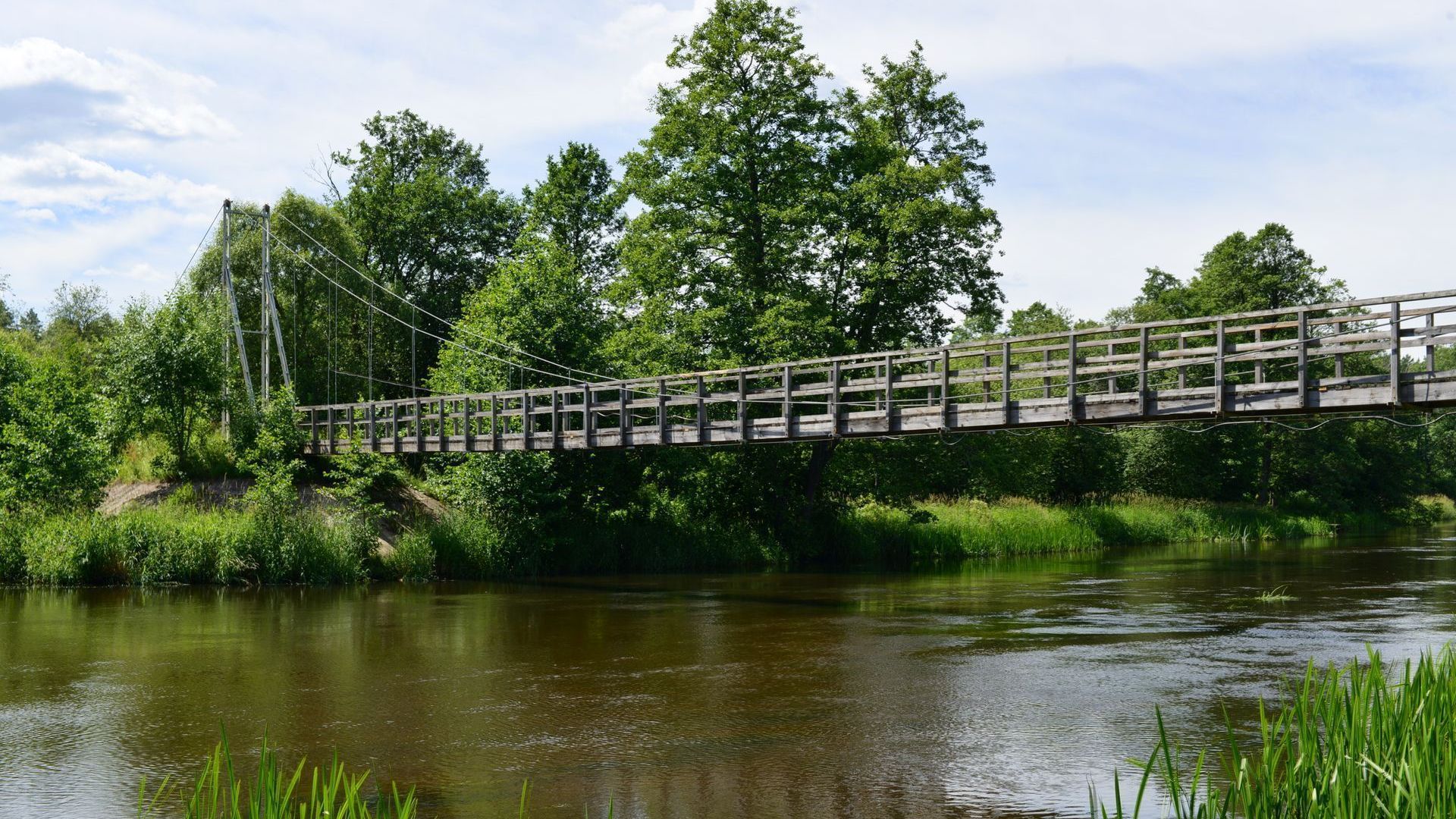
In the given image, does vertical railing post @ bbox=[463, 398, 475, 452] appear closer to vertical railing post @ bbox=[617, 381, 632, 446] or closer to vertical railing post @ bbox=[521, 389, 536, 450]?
vertical railing post @ bbox=[521, 389, 536, 450]

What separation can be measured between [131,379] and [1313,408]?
2522 centimetres

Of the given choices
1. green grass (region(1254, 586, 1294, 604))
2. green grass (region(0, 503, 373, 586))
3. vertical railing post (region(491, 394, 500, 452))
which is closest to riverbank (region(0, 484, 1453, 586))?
green grass (region(0, 503, 373, 586))

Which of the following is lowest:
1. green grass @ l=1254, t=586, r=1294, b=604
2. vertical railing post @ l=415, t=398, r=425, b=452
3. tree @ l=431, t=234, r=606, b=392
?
green grass @ l=1254, t=586, r=1294, b=604

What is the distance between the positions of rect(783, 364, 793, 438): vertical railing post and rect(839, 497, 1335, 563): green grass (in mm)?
10504

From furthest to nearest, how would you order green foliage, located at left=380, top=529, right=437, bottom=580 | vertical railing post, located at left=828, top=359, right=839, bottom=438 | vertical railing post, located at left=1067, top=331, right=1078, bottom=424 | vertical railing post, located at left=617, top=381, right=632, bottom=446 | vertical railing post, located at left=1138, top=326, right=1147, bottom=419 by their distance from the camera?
green foliage, located at left=380, top=529, right=437, bottom=580 < vertical railing post, located at left=617, top=381, right=632, bottom=446 < vertical railing post, located at left=828, top=359, right=839, bottom=438 < vertical railing post, located at left=1067, top=331, right=1078, bottom=424 < vertical railing post, located at left=1138, top=326, right=1147, bottom=419

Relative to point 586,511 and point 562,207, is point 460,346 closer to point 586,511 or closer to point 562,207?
point 586,511

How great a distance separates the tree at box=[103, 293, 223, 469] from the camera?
28938mm

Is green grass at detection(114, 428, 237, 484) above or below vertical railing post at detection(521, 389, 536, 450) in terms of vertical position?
below

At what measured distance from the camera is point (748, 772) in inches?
372

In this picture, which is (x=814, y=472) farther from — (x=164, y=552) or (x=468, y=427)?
(x=164, y=552)

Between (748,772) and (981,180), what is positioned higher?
(981,180)

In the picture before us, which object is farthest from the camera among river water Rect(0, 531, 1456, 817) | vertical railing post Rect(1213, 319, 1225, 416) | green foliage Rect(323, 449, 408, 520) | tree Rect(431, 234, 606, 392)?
tree Rect(431, 234, 606, 392)

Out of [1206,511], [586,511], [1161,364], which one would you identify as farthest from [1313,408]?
[1206,511]

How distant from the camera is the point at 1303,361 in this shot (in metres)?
16.5
